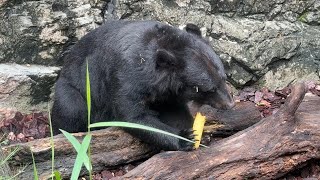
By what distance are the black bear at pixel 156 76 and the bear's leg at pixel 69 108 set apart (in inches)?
9.9

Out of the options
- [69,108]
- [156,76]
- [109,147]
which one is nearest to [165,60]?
[156,76]

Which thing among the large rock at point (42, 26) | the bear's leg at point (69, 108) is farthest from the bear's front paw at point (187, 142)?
the large rock at point (42, 26)

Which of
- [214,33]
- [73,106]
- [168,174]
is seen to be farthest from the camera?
[214,33]

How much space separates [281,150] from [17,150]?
2124mm

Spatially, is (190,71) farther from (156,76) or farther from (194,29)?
(194,29)

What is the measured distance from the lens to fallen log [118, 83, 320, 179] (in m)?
4.70

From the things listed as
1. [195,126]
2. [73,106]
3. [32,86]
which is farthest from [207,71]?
[32,86]

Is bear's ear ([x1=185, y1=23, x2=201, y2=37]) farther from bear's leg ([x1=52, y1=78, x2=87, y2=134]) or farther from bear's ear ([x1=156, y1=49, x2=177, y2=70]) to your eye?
bear's leg ([x1=52, y1=78, x2=87, y2=134])

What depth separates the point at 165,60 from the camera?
485 centimetres


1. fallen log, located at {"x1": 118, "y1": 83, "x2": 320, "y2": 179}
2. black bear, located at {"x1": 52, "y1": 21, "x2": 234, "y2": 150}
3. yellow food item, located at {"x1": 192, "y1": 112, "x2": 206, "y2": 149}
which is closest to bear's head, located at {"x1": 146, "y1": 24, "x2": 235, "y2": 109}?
black bear, located at {"x1": 52, "y1": 21, "x2": 234, "y2": 150}

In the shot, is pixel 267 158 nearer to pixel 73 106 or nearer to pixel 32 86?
pixel 73 106

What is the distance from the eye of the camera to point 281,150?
4.91m

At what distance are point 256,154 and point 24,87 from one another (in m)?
2.59

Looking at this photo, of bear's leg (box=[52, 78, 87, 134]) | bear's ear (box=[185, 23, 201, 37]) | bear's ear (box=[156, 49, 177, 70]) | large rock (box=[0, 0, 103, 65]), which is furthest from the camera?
large rock (box=[0, 0, 103, 65])
